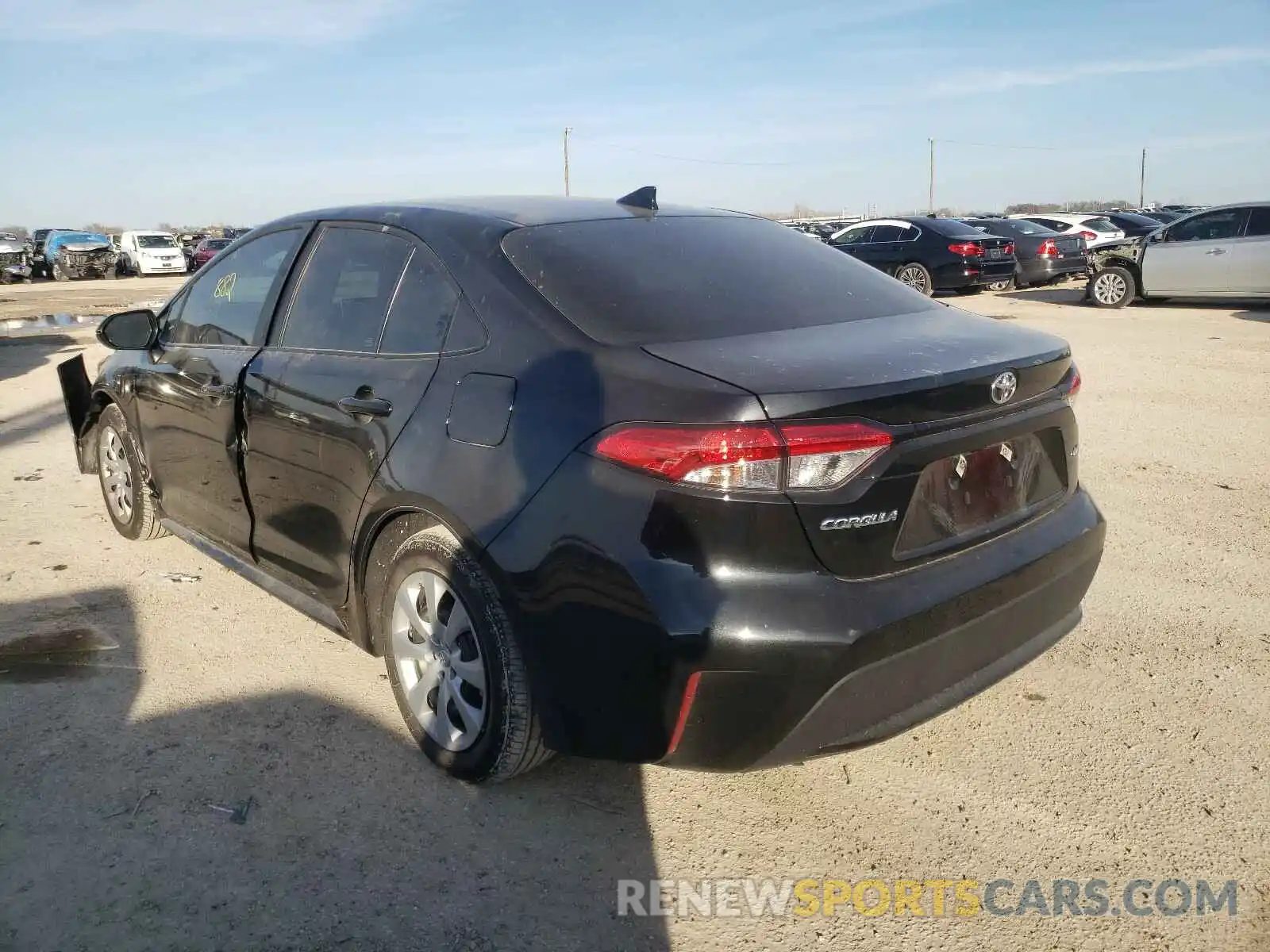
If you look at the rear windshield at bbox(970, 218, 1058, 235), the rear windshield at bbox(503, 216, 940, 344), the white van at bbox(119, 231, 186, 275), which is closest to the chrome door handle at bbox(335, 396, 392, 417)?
the rear windshield at bbox(503, 216, 940, 344)

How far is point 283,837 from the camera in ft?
8.72

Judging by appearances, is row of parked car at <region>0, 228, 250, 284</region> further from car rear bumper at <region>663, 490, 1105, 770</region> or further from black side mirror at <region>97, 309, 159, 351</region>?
car rear bumper at <region>663, 490, 1105, 770</region>

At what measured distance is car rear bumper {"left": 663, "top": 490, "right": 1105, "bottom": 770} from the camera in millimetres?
2213

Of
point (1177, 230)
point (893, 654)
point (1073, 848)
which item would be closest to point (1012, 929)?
point (1073, 848)

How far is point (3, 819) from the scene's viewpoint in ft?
8.98

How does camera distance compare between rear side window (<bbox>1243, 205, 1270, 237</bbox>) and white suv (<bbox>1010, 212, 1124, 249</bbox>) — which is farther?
white suv (<bbox>1010, 212, 1124, 249</bbox>)

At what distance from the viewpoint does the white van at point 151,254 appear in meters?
33.9

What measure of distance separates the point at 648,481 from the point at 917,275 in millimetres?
16723

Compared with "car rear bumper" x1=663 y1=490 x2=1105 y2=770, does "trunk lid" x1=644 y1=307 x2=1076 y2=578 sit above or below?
above

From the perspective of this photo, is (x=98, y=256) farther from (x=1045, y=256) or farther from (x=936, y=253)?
(x=1045, y=256)

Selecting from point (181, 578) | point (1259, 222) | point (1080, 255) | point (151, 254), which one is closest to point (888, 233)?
point (1080, 255)

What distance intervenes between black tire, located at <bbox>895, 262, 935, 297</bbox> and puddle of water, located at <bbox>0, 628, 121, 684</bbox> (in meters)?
15.8

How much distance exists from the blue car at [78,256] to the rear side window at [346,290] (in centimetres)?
3437

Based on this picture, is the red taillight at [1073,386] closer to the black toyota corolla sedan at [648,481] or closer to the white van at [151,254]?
the black toyota corolla sedan at [648,481]
